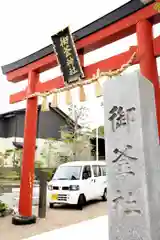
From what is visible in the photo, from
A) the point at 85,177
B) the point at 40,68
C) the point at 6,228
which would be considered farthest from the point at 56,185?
the point at 40,68

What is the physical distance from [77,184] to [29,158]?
2.83m

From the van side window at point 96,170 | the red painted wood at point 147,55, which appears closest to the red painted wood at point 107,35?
the red painted wood at point 147,55

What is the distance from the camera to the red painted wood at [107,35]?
4383mm

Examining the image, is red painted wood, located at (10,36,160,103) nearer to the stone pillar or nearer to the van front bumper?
the stone pillar

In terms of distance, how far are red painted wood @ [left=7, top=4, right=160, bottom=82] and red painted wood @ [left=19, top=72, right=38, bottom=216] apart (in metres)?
A: 0.55

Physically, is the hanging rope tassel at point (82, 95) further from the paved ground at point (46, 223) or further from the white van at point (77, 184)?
the white van at point (77, 184)

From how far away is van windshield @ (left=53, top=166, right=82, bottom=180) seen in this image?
8.86m

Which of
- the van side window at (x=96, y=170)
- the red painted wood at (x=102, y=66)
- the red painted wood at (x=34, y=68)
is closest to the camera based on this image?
the red painted wood at (x=102, y=66)

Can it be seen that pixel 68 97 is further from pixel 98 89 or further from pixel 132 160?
pixel 132 160

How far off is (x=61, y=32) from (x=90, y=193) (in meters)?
6.35

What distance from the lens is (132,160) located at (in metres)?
2.52

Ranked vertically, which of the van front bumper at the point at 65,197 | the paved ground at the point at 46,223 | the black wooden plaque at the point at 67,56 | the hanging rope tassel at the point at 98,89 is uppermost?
the black wooden plaque at the point at 67,56

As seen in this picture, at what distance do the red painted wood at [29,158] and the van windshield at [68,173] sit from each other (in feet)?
9.69

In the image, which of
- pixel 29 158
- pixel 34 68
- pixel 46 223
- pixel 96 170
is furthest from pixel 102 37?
pixel 96 170
